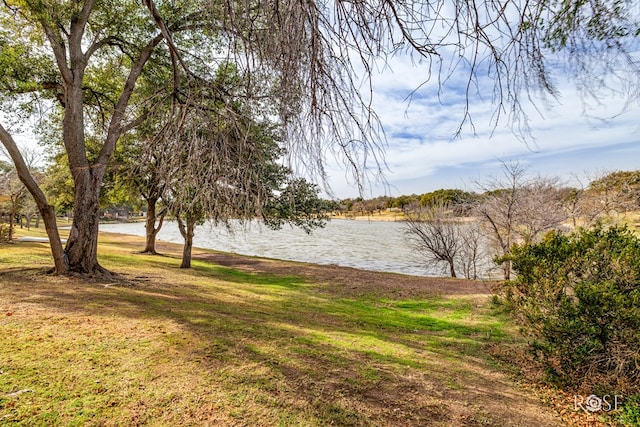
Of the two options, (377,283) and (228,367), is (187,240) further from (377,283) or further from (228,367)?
(228,367)

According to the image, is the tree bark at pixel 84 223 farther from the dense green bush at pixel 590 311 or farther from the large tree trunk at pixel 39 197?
the dense green bush at pixel 590 311

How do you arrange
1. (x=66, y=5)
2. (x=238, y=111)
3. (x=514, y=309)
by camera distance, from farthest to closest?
(x=66, y=5) → (x=514, y=309) → (x=238, y=111)

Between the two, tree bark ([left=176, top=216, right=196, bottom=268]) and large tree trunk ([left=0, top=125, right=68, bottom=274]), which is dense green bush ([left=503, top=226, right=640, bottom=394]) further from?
tree bark ([left=176, top=216, right=196, bottom=268])

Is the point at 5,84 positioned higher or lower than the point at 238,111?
higher

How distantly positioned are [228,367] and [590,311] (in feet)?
13.4

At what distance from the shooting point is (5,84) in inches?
291

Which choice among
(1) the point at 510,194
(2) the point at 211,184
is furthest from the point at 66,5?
(1) the point at 510,194

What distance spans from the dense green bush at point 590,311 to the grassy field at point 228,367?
700mm

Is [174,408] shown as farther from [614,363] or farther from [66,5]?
[66,5]

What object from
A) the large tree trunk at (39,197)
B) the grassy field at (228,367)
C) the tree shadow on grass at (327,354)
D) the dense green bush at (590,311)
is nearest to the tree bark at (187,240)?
the tree shadow on grass at (327,354)

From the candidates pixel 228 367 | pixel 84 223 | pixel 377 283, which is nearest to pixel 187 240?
pixel 84 223

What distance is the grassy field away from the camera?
2625 millimetres

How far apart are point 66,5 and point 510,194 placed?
15.7 metres

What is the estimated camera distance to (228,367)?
3391 mm
